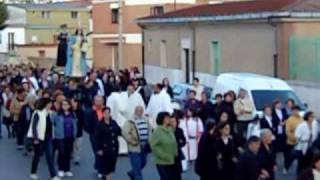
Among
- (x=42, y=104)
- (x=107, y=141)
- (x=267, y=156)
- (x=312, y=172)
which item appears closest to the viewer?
(x=312, y=172)

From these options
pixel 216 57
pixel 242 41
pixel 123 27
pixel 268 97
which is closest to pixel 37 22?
pixel 123 27

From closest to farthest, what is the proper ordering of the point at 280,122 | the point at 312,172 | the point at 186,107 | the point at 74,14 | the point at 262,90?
the point at 312,172
the point at 280,122
the point at 186,107
the point at 262,90
the point at 74,14

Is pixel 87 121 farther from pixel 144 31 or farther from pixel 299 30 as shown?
pixel 144 31

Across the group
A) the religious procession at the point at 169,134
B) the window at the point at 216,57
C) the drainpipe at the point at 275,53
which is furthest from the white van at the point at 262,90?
the window at the point at 216,57

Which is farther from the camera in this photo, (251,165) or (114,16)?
(114,16)

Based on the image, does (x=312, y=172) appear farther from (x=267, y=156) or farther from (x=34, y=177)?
(x=34, y=177)

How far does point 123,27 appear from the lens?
68625mm

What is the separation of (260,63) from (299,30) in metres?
2.98

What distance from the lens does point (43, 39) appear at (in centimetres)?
10962

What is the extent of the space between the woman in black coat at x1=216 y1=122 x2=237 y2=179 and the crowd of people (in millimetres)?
16

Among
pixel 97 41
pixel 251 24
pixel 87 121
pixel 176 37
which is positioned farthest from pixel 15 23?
pixel 87 121

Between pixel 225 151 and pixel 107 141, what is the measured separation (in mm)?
3447

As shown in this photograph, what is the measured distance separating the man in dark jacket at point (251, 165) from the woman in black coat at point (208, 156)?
1964 mm

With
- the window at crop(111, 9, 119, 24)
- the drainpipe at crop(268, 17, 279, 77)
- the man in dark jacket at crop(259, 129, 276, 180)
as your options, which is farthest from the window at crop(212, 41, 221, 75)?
the man in dark jacket at crop(259, 129, 276, 180)
